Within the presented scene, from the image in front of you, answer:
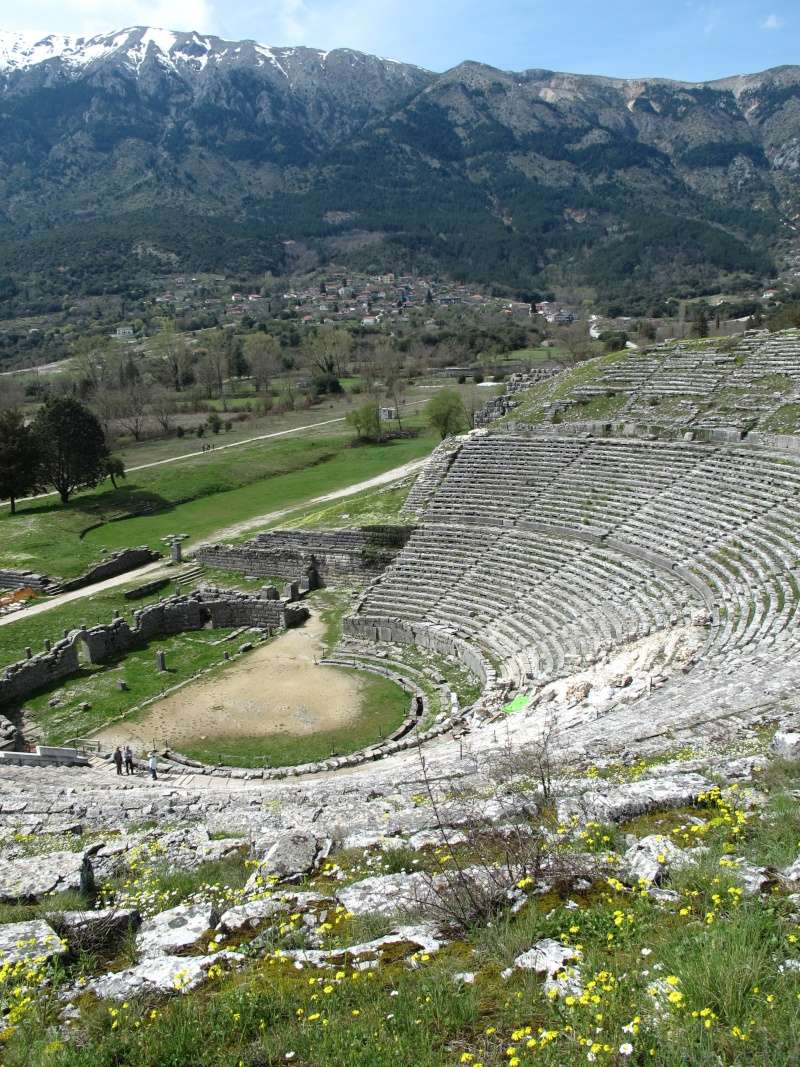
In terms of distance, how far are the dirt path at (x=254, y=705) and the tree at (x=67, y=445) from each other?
28.1m

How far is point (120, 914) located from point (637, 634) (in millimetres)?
A: 16266

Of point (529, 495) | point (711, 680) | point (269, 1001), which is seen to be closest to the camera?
point (269, 1001)

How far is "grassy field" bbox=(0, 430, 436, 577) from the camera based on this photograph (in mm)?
40469

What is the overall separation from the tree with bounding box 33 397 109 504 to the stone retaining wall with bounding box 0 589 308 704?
69.8ft

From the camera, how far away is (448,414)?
56625 millimetres

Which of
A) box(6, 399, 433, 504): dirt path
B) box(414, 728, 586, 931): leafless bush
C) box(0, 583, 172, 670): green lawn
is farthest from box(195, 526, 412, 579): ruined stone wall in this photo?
box(6, 399, 433, 504): dirt path

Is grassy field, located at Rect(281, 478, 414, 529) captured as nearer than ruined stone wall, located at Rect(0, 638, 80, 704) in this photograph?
No

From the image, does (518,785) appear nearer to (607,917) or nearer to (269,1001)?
(607,917)

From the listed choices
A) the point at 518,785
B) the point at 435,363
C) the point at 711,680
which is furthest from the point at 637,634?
the point at 435,363

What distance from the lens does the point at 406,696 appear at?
886 inches

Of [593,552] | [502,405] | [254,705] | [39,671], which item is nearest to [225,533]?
[39,671]

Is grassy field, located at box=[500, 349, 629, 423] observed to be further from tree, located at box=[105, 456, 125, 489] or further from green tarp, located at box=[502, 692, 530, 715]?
tree, located at box=[105, 456, 125, 489]

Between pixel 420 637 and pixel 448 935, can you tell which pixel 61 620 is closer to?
pixel 420 637

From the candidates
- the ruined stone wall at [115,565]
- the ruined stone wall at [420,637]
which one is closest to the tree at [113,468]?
the ruined stone wall at [115,565]
